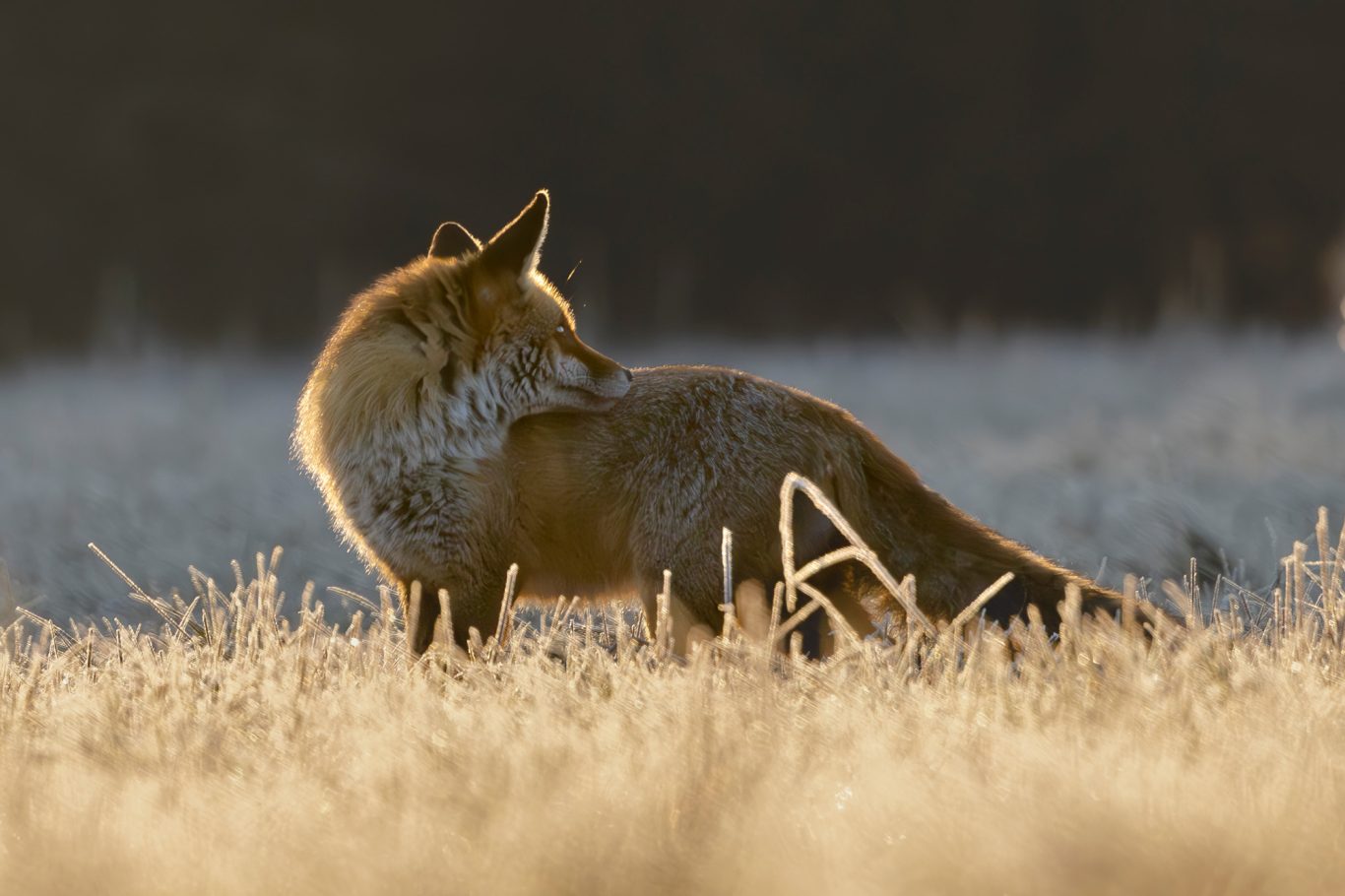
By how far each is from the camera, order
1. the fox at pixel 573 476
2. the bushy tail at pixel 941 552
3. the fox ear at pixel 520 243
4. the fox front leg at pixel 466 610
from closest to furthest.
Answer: the bushy tail at pixel 941 552
the fox at pixel 573 476
the fox front leg at pixel 466 610
the fox ear at pixel 520 243

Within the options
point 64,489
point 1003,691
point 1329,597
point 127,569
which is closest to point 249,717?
point 1003,691

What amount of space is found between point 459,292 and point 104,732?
2.20m

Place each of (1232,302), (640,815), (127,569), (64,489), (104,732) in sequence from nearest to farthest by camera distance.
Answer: (640,815), (104,732), (127,569), (64,489), (1232,302)

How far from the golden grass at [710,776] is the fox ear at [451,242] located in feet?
6.90

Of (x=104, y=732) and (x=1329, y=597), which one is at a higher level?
(x=1329, y=597)

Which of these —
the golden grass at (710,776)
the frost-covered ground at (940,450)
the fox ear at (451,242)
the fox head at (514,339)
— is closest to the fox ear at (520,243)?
the fox head at (514,339)

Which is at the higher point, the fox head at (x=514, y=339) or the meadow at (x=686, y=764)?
the fox head at (x=514, y=339)

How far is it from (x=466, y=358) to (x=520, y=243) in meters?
0.44

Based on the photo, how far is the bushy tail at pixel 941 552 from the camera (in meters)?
4.62

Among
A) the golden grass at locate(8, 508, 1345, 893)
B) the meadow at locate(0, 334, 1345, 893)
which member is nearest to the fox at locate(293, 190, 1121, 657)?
the meadow at locate(0, 334, 1345, 893)

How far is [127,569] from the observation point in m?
8.30

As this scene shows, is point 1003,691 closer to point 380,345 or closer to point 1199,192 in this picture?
point 380,345

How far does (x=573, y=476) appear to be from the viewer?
498 centimetres

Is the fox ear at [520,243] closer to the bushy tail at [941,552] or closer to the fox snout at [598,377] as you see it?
the fox snout at [598,377]
